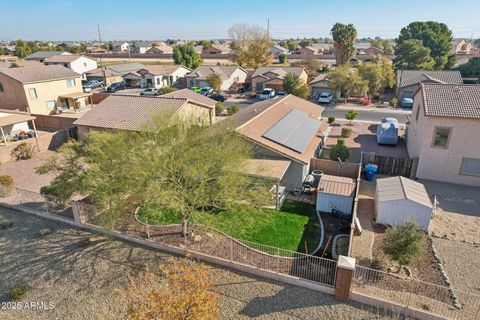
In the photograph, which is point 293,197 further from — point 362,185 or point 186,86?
point 186,86

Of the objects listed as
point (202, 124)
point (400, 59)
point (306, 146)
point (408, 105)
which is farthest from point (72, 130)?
point (400, 59)

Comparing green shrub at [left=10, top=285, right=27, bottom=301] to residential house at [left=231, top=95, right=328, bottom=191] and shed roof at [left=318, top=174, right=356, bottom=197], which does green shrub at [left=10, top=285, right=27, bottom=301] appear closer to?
residential house at [left=231, top=95, right=328, bottom=191]

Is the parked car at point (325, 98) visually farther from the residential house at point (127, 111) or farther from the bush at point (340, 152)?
the bush at point (340, 152)

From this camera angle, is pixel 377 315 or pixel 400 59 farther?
pixel 400 59

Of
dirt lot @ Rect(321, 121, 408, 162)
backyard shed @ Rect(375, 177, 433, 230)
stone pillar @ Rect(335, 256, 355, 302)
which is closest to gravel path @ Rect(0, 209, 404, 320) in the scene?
stone pillar @ Rect(335, 256, 355, 302)

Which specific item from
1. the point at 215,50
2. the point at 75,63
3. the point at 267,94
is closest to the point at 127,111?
the point at 267,94

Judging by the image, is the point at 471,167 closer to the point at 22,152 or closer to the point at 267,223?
the point at 267,223
